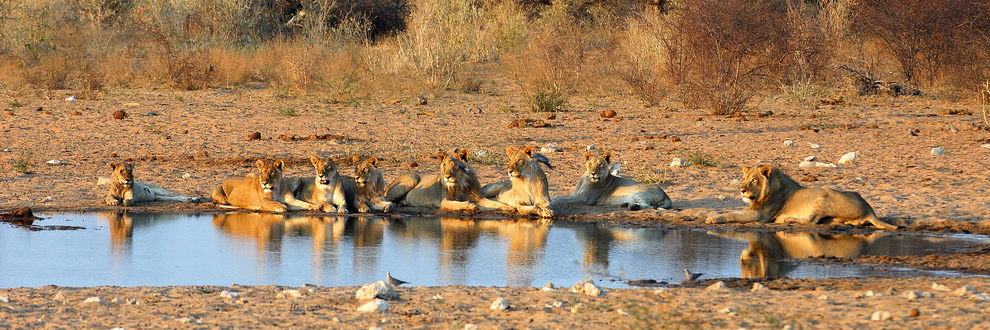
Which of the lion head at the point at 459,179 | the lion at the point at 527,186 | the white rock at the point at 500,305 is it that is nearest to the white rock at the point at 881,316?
the white rock at the point at 500,305

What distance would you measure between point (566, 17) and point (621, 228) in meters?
20.4

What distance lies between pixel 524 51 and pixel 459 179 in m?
14.1

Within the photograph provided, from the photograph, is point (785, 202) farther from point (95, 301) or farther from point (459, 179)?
point (95, 301)

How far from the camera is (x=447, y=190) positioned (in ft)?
40.8

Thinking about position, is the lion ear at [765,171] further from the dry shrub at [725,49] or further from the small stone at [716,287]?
the dry shrub at [725,49]

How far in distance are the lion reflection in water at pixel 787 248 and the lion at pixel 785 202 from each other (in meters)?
0.36

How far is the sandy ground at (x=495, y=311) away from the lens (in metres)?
6.44

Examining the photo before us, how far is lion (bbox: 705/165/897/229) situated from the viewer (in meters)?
11.2

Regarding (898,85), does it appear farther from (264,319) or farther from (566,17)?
(264,319)

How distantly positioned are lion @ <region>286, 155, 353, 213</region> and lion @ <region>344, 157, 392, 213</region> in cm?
10

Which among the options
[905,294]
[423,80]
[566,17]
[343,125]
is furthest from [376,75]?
[905,294]

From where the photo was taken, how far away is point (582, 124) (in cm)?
1923

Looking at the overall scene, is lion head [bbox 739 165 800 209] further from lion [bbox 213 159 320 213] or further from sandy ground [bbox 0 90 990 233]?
lion [bbox 213 159 320 213]

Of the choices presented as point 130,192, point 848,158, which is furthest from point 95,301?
point 848,158
